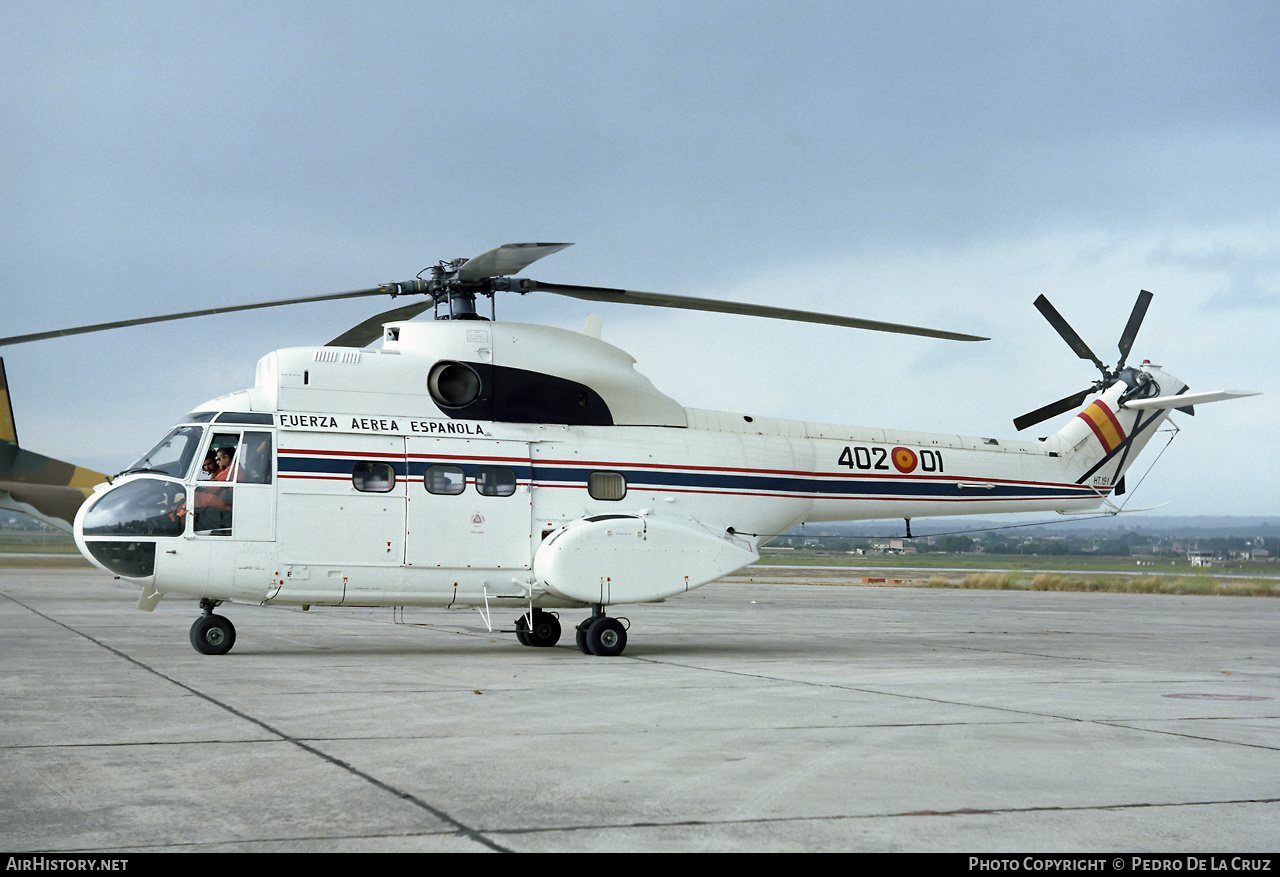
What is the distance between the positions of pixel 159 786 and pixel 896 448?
43.4 feet

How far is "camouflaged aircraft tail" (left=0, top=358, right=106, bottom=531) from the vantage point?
33.1 meters

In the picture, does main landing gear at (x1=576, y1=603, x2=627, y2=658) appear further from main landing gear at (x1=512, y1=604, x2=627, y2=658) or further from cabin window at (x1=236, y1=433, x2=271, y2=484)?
cabin window at (x1=236, y1=433, x2=271, y2=484)

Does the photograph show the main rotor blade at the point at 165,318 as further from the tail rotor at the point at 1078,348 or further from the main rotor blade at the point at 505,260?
the tail rotor at the point at 1078,348

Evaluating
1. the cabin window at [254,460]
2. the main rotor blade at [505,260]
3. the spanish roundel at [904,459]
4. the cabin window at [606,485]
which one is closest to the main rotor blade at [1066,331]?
the spanish roundel at [904,459]

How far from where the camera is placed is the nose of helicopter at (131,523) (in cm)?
1314

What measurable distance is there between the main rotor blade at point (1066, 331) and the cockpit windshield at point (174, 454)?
590 inches

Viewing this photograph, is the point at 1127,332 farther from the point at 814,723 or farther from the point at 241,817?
the point at 241,817

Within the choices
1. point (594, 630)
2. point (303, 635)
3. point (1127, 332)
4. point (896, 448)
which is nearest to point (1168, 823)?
point (594, 630)

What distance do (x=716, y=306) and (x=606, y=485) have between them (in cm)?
296

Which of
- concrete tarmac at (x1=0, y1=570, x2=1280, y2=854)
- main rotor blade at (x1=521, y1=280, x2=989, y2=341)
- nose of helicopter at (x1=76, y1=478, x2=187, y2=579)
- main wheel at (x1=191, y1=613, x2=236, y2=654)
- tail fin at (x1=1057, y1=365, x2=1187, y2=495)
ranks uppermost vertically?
main rotor blade at (x1=521, y1=280, x2=989, y2=341)

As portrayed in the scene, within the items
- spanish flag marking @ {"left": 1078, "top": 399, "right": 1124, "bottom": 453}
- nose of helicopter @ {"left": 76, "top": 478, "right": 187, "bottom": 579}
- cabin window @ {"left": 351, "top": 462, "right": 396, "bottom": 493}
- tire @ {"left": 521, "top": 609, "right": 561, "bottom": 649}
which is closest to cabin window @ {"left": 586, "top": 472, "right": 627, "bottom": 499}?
tire @ {"left": 521, "top": 609, "right": 561, "bottom": 649}

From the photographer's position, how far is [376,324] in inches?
615

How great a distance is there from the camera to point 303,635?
18.0 meters

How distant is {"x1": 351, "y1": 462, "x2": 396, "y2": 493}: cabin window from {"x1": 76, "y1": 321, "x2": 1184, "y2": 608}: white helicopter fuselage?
0.03 metres
